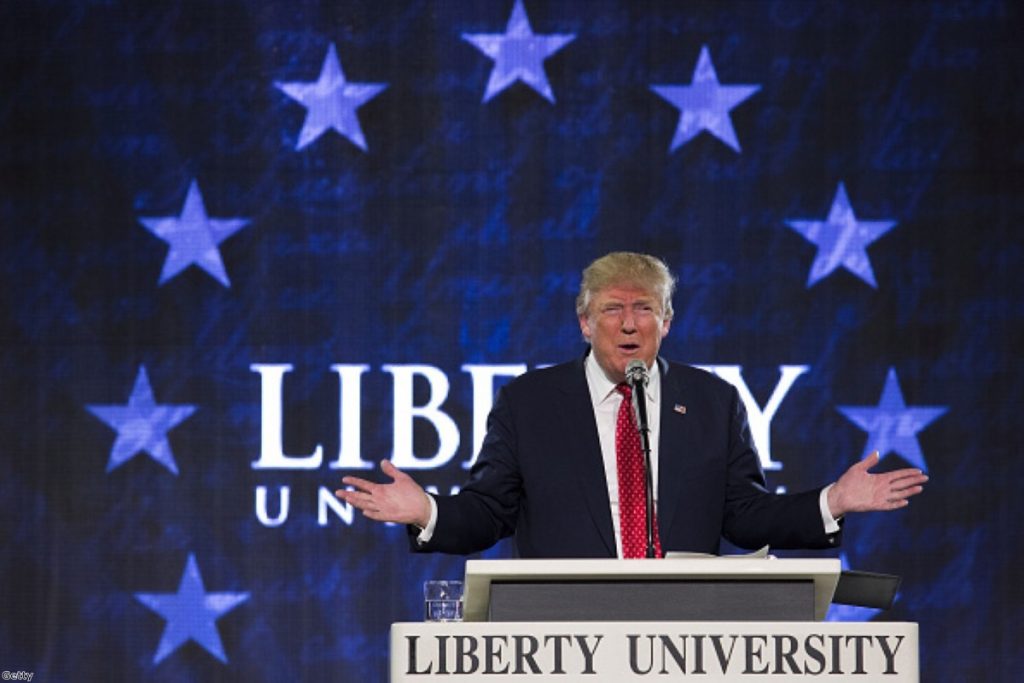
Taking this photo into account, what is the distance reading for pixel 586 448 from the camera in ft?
10.9

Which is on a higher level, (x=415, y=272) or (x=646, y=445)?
(x=415, y=272)

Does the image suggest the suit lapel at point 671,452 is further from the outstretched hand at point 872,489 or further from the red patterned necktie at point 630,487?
the outstretched hand at point 872,489

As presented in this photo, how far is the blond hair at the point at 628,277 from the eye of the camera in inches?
132

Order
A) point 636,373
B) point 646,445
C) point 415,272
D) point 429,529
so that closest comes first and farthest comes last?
point 646,445
point 636,373
point 429,529
point 415,272

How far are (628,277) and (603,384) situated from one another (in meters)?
0.26

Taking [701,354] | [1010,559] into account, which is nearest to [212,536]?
[701,354]

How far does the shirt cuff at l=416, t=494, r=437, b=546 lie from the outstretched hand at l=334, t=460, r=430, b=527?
46 millimetres

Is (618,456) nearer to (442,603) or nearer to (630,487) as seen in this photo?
(630,487)

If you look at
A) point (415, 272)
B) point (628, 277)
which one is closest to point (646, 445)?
point (628, 277)

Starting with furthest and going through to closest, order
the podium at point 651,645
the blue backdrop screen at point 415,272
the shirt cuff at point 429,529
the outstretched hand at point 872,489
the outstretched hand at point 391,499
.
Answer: the blue backdrop screen at point 415,272 → the shirt cuff at point 429,529 → the outstretched hand at point 872,489 → the outstretched hand at point 391,499 → the podium at point 651,645

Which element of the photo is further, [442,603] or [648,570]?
[442,603]

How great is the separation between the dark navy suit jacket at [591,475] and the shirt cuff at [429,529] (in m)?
0.18

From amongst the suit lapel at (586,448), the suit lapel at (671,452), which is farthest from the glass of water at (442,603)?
the suit lapel at (671,452)

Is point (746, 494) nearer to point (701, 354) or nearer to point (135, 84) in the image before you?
point (701, 354)
